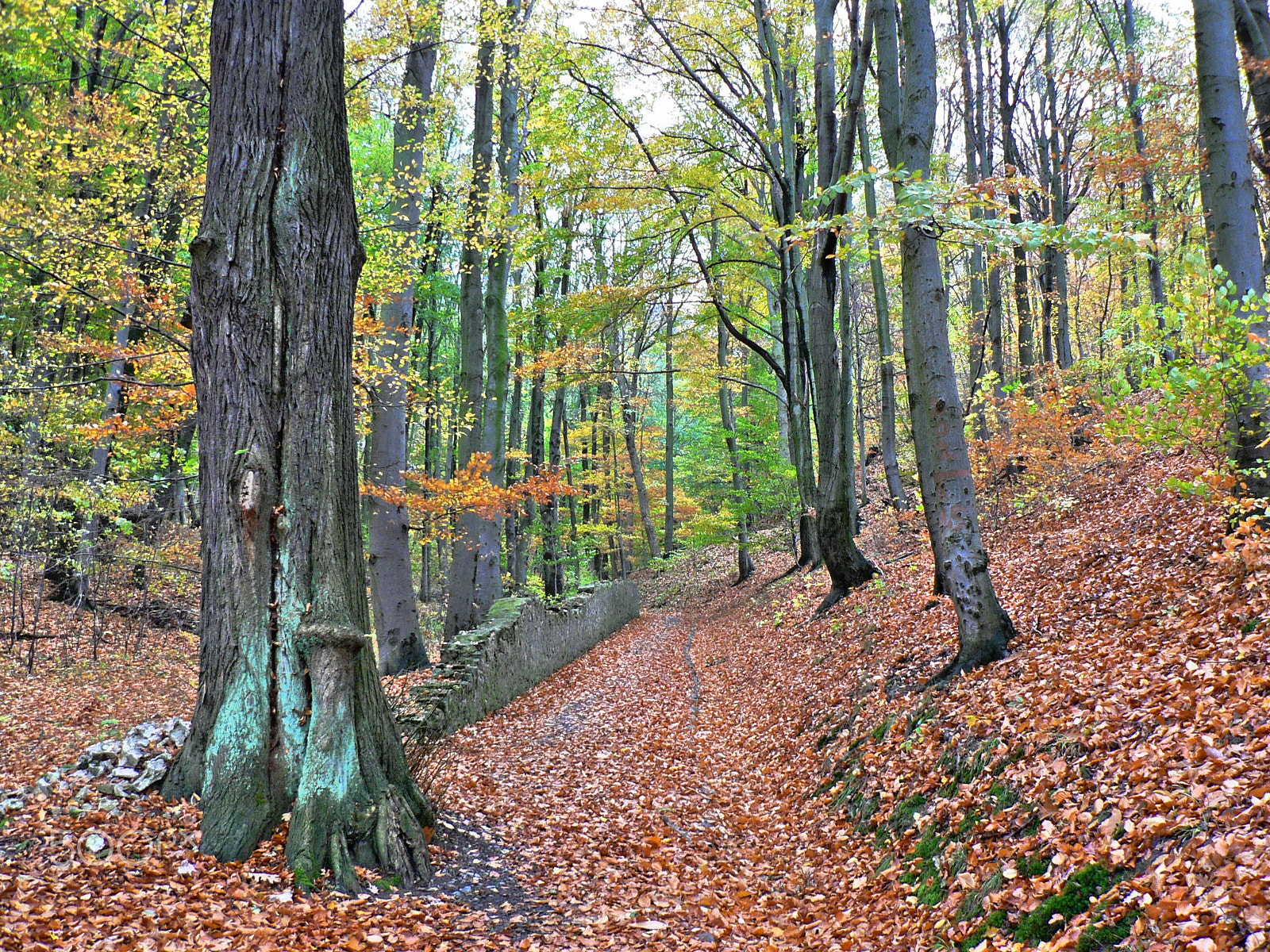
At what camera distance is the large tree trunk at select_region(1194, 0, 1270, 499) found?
4.84 m

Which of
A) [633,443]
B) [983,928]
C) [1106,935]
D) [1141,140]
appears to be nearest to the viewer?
Result: [1106,935]

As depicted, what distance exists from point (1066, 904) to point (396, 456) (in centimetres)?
843

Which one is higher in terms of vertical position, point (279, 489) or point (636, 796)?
point (279, 489)

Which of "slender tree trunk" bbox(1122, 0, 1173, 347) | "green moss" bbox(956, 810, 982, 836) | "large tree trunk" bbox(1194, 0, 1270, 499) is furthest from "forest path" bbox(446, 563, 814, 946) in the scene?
A: "slender tree trunk" bbox(1122, 0, 1173, 347)

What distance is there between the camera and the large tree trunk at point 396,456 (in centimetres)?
923

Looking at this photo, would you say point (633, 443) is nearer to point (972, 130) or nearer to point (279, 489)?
point (972, 130)

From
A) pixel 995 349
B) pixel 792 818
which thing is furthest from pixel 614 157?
pixel 792 818

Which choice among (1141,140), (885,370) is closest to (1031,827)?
(885,370)

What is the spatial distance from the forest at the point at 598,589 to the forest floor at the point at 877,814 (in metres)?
0.03

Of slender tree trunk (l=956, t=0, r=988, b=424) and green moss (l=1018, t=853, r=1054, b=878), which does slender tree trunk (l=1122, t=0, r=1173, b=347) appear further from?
green moss (l=1018, t=853, r=1054, b=878)

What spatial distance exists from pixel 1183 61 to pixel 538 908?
19207 mm

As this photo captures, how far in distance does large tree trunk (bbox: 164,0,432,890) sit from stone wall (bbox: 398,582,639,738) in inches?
107

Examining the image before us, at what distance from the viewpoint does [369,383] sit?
897cm

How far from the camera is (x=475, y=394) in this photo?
1129 centimetres
